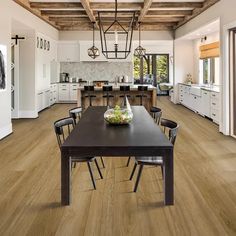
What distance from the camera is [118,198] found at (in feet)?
10.7

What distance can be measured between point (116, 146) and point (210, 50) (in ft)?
27.8

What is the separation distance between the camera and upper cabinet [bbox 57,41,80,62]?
13062mm

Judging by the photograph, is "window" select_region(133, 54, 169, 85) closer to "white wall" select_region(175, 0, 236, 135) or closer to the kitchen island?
the kitchen island

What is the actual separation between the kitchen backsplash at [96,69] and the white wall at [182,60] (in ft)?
6.51

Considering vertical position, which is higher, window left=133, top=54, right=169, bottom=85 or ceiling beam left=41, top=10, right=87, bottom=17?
ceiling beam left=41, top=10, right=87, bottom=17

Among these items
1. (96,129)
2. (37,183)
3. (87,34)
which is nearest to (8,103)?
(37,183)

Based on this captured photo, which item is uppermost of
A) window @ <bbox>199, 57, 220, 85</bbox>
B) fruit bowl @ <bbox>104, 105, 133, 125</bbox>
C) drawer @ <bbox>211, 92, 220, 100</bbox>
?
window @ <bbox>199, 57, 220, 85</bbox>

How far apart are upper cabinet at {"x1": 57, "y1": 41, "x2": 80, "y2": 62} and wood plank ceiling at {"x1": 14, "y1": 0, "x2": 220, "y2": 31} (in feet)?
3.13

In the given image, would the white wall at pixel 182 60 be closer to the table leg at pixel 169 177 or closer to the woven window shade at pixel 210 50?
the woven window shade at pixel 210 50

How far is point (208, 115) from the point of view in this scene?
8.78m

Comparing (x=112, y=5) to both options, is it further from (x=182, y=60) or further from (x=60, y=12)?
(x=182, y=60)

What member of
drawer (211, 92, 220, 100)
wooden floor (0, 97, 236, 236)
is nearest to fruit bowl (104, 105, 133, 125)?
wooden floor (0, 97, 236, 236)

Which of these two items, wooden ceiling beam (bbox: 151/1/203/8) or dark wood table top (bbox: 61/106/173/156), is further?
wooden ceiling beam (bbox: 151/1/203/8)

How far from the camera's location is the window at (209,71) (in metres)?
10.2
